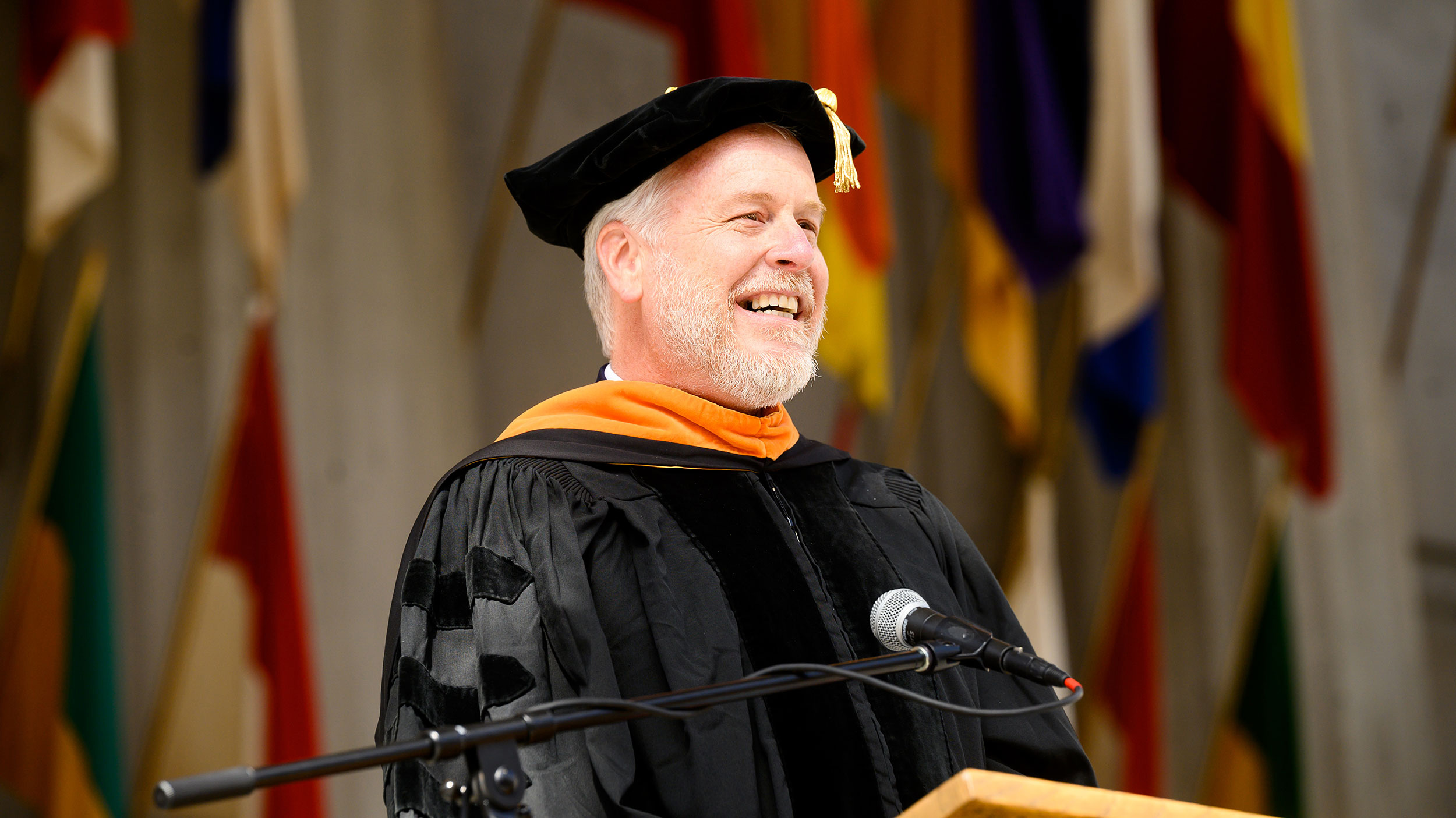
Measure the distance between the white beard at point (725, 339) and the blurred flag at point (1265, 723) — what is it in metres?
3.73

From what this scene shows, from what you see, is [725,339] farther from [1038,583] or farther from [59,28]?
[1038,583]

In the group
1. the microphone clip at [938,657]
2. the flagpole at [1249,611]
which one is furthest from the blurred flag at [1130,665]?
the microphone clip at [938,657]

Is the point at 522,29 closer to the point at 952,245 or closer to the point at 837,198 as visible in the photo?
the point at 837,198

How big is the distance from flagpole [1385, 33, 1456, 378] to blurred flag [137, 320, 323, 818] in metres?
4.22

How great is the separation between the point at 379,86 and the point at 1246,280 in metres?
2.94

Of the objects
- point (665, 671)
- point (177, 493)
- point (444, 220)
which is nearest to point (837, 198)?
point (444, 220)

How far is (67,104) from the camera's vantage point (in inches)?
143

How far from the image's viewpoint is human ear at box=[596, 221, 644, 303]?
6.39ft

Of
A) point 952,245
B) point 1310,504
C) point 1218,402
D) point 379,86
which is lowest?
point 1310,504

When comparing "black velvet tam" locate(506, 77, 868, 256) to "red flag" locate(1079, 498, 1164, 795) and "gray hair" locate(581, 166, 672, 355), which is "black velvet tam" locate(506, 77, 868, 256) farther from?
"red flag" locate(1079, 498, 1164, 795)

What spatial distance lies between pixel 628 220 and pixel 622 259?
6cm

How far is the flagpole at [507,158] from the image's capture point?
4.64 metres

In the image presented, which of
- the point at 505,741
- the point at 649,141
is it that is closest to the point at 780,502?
the point at 649,141

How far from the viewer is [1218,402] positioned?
5.38 meters
